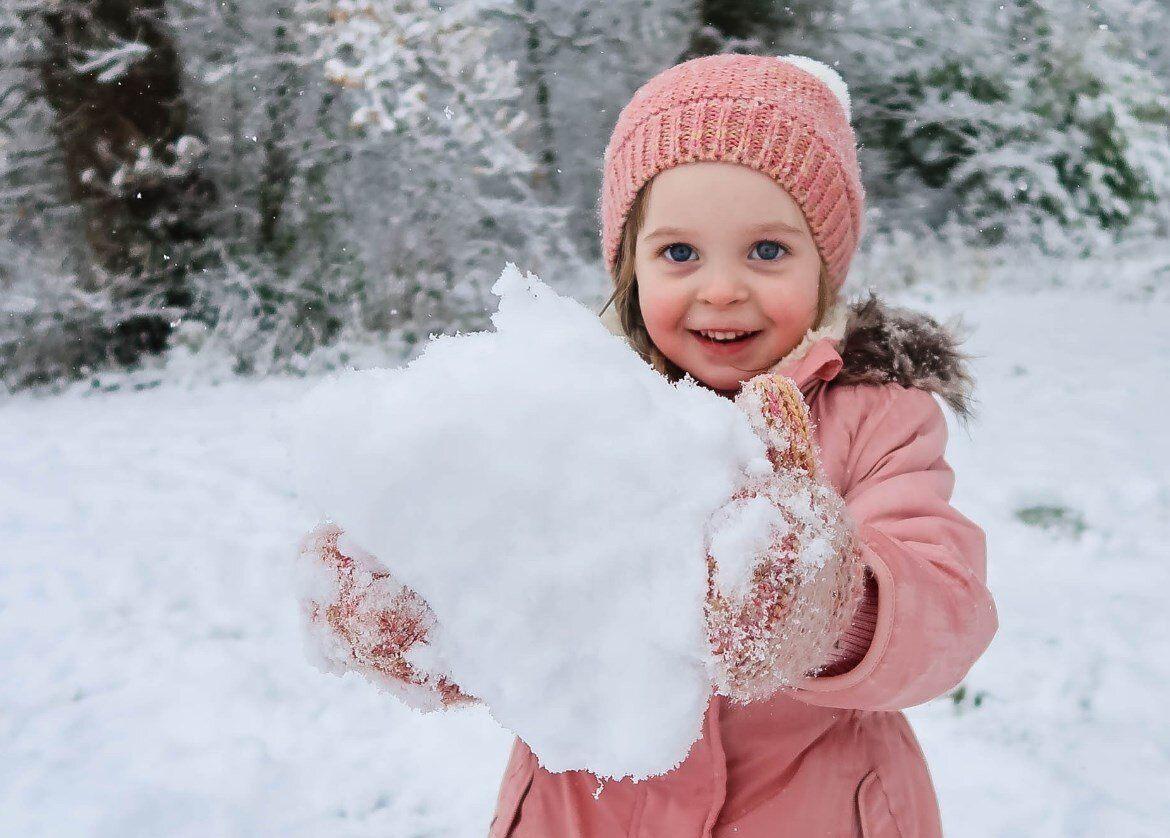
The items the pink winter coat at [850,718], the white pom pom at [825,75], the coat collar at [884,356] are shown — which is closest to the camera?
the pink winter coat at [850,718]

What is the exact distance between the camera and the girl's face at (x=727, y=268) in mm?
1348

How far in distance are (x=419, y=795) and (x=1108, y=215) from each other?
357 inches

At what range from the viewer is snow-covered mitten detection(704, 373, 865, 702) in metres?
0.71

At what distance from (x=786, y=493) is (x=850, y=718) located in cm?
67

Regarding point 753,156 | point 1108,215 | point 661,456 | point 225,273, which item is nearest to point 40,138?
point 225,273

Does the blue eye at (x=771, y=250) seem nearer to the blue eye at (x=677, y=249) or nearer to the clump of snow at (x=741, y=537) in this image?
the blue eye at (x=677, y=249)

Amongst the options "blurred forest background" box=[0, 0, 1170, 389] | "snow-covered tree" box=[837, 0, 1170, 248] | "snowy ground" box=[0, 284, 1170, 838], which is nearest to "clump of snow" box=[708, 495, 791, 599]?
"snowy ground" box=[0, 284, 1170, 838]

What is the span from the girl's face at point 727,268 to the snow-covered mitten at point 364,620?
0.68 m

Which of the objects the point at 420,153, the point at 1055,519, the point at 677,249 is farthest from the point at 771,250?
the point at 420,153

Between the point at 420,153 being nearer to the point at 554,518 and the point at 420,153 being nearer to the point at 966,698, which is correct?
the point at 966,698

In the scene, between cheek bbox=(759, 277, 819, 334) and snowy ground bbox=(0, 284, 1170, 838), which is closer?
cheek bbox=(759, 277, 819, 334)

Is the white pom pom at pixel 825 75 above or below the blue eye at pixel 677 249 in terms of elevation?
above

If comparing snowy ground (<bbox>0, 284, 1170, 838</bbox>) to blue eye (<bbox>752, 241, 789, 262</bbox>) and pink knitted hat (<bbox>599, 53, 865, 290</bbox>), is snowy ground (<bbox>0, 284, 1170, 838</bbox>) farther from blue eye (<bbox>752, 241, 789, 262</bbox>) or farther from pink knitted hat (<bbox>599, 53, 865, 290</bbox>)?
blue eye (<bbox>752, 241, 789, 262</bbox>)

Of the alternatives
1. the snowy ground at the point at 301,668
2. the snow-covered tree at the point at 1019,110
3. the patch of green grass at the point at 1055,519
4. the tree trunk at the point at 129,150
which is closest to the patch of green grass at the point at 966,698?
the snowy ground at the point at 301,668
